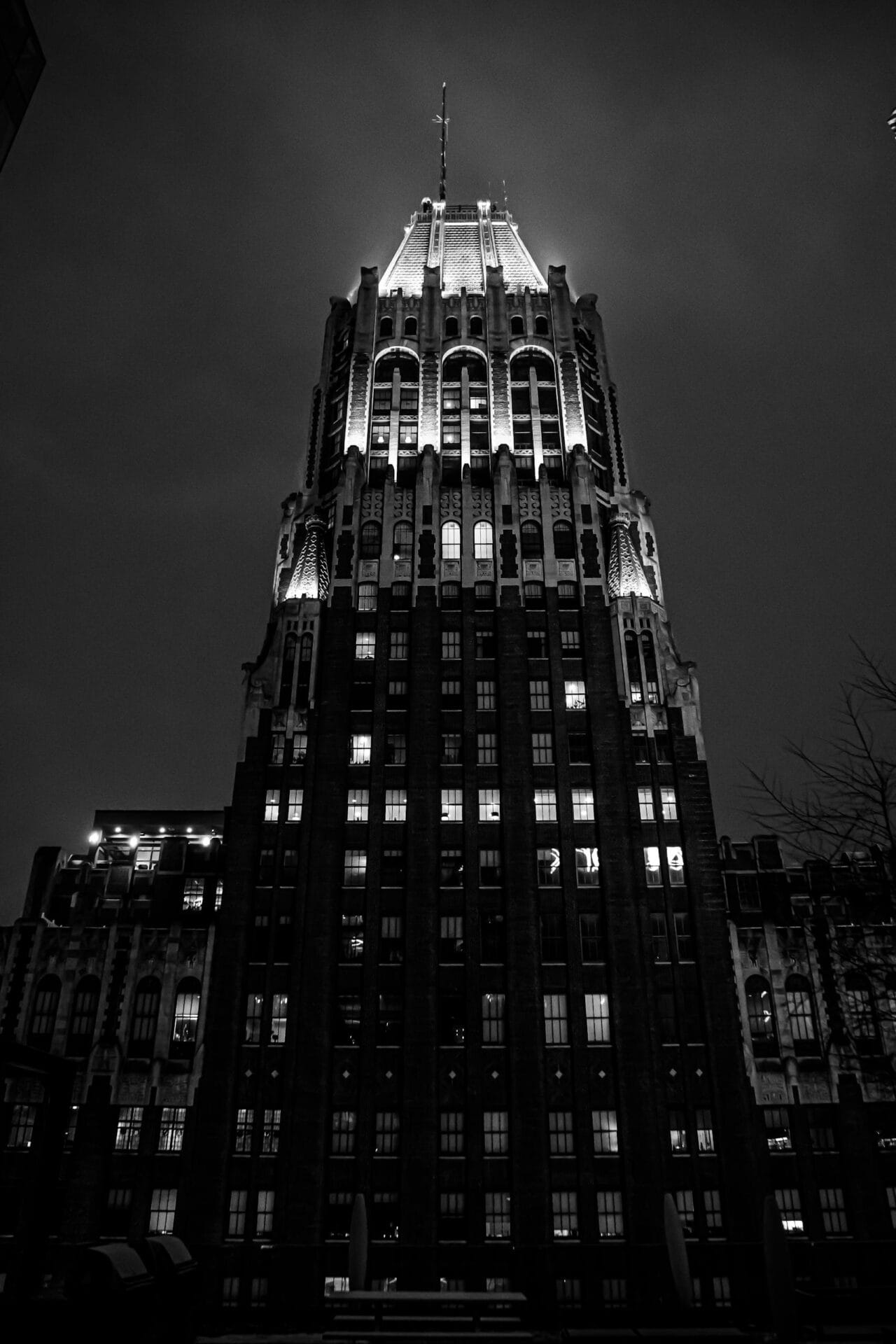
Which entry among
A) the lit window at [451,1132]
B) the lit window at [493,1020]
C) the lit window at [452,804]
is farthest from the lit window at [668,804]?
the lit window at [451,1132]

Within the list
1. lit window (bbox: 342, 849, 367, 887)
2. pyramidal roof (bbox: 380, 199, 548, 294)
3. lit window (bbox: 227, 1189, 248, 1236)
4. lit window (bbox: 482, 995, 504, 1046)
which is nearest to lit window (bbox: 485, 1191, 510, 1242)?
lit window (bbox: 482, 995, 504, 1046)

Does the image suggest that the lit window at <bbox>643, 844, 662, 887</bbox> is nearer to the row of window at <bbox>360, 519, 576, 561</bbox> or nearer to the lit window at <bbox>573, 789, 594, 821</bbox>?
the lit window at <bbox>573, 789, 594, 821</bbox>

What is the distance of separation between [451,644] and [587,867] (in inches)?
833

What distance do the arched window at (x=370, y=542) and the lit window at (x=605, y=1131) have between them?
46.0 meters

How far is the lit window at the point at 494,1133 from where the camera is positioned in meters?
59.0

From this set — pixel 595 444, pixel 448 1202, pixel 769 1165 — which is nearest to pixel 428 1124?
pixel 448 1202

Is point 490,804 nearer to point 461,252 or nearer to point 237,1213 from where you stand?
point 237,1213

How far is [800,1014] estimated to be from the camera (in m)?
64.2

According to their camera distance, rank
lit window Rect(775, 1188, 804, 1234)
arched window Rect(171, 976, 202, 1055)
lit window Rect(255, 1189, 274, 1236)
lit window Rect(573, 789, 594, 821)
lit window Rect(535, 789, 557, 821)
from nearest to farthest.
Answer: lit window Rect(255, 1189, 274, 1236)
lit window Rect(775, 1188, 804, 1234)
arched window Rect(171, 976, 202, 1055)
lit window Rect(573, 789, 594, 821)
lit window Rect(535, 789, 557, 821)

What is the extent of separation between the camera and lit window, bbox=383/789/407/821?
2749 inches

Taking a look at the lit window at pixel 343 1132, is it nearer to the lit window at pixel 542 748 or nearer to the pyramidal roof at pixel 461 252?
the lit window at pixel 542 748

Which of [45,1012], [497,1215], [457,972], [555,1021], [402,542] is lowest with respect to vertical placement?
[497,1215]

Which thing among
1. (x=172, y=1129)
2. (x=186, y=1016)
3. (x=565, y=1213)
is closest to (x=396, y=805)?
(x=186, y=1016)

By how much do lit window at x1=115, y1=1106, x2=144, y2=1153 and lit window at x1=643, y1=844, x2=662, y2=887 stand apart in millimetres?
37271
